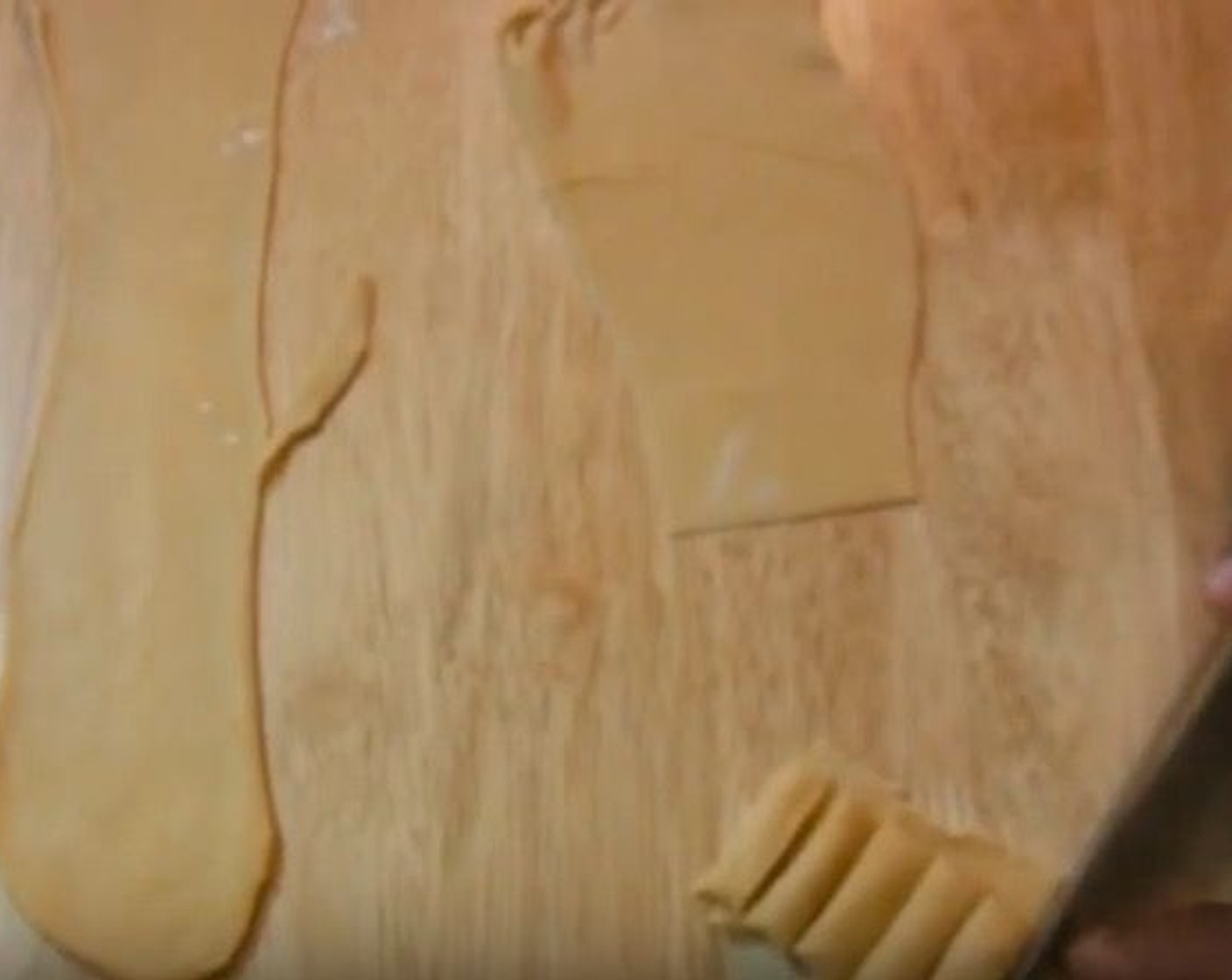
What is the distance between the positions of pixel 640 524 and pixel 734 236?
0.45 ft

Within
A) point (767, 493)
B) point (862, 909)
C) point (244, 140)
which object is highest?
point (244, 140)

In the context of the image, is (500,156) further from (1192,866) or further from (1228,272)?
(1192,866)

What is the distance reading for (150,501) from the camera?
88 centimetres

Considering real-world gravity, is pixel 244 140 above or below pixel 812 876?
above

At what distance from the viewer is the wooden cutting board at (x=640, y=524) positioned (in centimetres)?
82

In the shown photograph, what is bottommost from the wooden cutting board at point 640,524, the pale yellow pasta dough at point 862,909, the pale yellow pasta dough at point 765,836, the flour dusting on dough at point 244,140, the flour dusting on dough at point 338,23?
the pale yellow pasta dough at point 862,909

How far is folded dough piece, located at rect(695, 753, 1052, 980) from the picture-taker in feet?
2.54

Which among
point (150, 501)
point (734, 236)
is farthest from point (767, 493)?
point (150, 501)

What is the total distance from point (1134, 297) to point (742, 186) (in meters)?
0.17

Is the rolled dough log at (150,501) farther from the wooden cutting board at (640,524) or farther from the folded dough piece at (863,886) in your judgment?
the folded dough piece at (863,886)

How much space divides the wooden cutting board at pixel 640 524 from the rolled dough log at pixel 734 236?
16 mm

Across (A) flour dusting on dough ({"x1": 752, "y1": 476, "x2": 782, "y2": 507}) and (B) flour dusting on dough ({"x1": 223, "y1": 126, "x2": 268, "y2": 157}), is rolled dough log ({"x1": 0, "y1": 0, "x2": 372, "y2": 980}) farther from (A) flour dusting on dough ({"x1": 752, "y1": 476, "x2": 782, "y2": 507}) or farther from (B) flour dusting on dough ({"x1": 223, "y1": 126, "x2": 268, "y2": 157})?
(A) flour dusting on dough ({"x1": 752, "y1": 476, "x2": 782, "y2": 507})

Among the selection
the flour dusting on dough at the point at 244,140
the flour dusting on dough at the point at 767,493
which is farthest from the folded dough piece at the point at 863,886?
the flour dusting on dough at the point at 244,140

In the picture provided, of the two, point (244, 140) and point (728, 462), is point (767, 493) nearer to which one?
point (728, 462)
